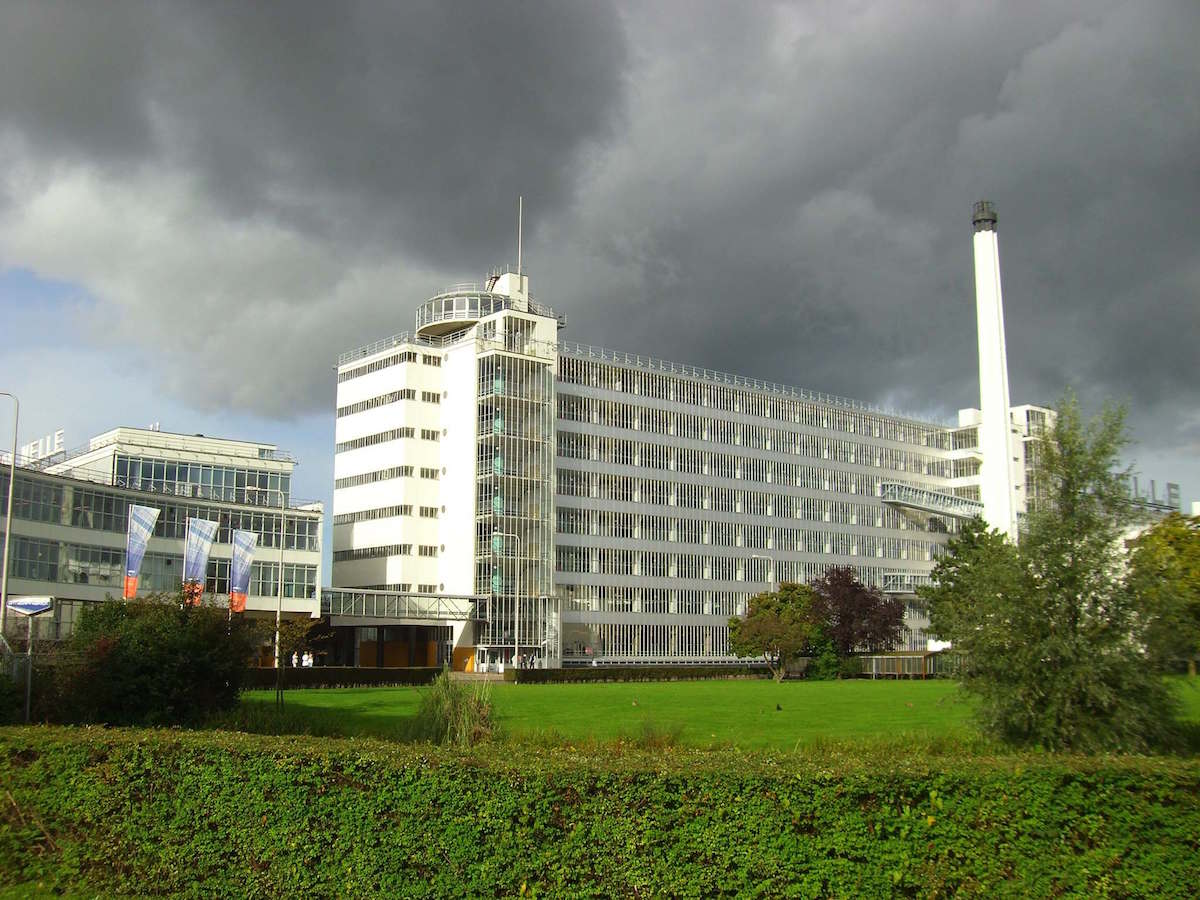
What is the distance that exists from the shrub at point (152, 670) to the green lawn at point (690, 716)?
129 cm

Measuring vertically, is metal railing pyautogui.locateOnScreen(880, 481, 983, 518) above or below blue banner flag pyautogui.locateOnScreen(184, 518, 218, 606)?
above

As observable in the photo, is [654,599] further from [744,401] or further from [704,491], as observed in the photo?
[744,401]

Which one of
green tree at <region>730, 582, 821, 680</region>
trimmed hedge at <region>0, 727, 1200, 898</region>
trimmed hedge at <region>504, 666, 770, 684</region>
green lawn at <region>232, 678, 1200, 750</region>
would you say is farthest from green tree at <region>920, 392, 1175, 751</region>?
green tree at <region>730, 582, 821, 680</region>

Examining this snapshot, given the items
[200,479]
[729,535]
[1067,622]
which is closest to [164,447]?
[200,479]

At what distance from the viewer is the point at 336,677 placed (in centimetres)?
7000

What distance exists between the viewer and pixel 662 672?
93.6m

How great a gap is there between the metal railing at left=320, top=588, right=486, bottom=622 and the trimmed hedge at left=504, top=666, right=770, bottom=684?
9869 millimetres

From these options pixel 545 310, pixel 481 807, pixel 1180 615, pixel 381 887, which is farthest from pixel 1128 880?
pixel 545 310

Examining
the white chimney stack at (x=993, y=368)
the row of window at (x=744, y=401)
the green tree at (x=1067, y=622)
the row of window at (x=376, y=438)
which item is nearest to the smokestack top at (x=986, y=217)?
the white chimney stack at (x=993, y=368)

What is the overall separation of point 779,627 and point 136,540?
50785 mm

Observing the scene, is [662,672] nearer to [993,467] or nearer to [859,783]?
[993,467]

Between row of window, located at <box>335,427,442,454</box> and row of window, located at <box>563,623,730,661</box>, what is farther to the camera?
row of window, located at <box>563,623,730,661</box>

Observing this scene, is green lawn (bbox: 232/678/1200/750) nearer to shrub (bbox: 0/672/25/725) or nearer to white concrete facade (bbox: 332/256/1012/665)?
shrub (bbox: 0/672/25/725)

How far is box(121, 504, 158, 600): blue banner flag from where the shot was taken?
204ft
